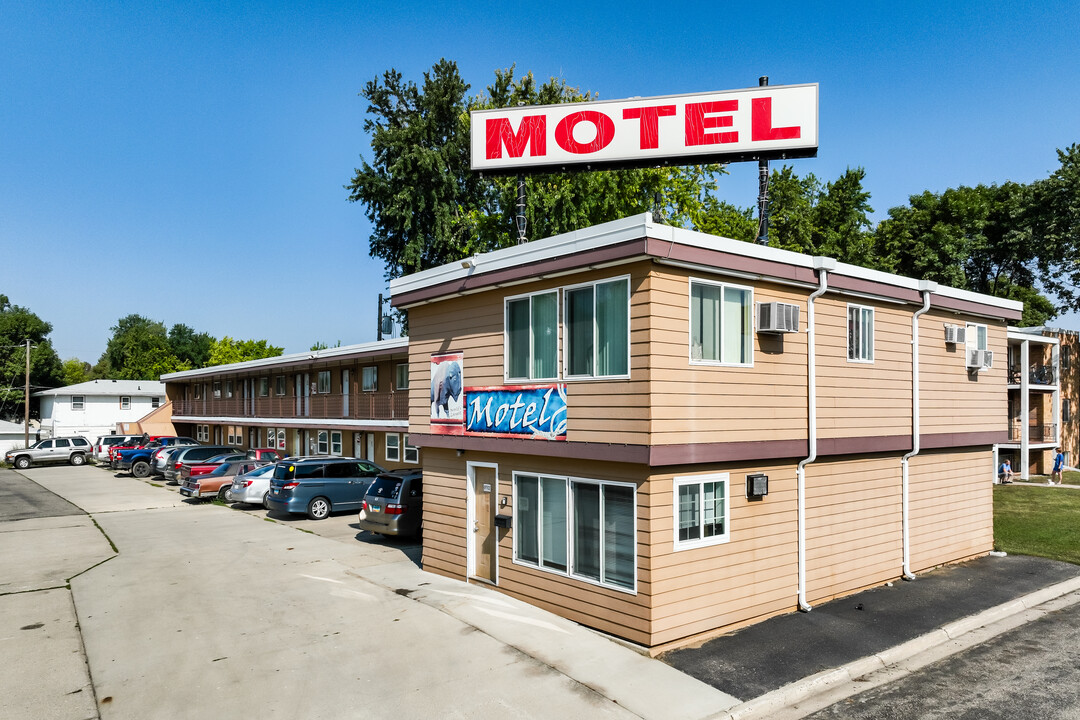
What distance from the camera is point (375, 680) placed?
Result: 902 cm

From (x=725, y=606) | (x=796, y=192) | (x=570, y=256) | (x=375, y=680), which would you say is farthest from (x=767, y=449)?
(x=796, y=192)

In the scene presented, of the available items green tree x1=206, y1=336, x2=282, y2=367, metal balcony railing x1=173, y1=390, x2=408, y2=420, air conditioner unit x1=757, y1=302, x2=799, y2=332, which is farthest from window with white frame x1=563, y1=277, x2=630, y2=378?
green tree x1=206, y1=336, x2=282, y2=367

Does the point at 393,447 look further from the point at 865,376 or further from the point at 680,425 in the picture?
the point at 680,425

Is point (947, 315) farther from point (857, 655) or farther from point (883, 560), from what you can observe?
point (857, 655)

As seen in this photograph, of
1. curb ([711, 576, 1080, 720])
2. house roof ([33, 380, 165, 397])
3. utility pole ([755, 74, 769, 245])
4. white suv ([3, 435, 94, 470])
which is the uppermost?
utility pole ([755, 74, 769, 245])

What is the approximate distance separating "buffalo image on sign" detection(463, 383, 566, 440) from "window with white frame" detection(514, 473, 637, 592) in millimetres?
802

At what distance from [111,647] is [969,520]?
55.1 ft

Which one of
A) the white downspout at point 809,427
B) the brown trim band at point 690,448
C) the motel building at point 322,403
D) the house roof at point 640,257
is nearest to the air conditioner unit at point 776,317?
the house roof at point 640,257

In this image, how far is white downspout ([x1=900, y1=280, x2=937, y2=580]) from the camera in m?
13.8

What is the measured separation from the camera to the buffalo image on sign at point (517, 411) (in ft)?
36.7

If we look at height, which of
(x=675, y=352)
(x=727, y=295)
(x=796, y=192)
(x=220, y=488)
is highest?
(x=796, y=192)

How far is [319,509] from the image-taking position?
22.7m

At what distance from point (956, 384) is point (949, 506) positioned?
2642mm

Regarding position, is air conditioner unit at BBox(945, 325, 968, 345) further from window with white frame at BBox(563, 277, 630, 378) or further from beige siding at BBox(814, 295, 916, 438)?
window with white frame at BBox(563, 277, 630, 378)
